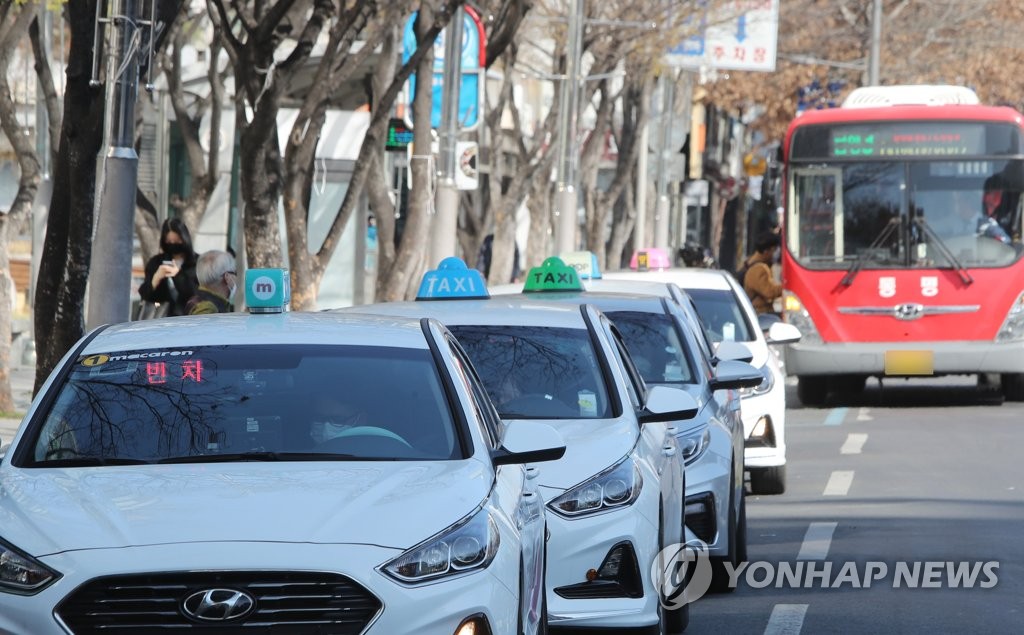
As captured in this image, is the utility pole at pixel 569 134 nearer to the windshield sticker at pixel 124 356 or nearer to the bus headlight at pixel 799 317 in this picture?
the bus headlight at pixel 799 317

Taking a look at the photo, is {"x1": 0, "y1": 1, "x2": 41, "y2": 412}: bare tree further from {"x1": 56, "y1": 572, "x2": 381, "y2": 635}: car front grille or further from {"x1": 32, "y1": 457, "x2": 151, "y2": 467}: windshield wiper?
{"x1": 56, "y1": 572, "x2": 381, "y2": 635}: car front grille

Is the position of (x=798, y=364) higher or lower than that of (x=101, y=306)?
lower

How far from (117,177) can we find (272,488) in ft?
21.6

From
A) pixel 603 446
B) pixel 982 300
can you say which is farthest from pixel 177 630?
pixel 982 300

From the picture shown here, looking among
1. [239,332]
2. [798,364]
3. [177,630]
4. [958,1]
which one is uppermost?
[958,1]

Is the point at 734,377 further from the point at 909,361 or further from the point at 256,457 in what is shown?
the point at 909,361

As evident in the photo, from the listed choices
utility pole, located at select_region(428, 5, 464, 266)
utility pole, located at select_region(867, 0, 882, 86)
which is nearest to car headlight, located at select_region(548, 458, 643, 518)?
utility pole, located at select_region(428, 5, 464, 266)

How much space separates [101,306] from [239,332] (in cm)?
546

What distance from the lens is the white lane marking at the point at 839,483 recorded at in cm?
1388

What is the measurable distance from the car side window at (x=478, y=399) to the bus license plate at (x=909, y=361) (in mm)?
15161

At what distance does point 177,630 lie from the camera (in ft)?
16.4

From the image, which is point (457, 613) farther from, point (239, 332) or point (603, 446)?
point (603, 446)

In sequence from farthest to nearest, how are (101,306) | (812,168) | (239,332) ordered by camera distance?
(812,168) < (101,306) < (239,332)

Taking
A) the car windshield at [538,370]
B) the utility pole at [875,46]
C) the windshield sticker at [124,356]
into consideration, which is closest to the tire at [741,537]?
the car windshield at [538,370]
